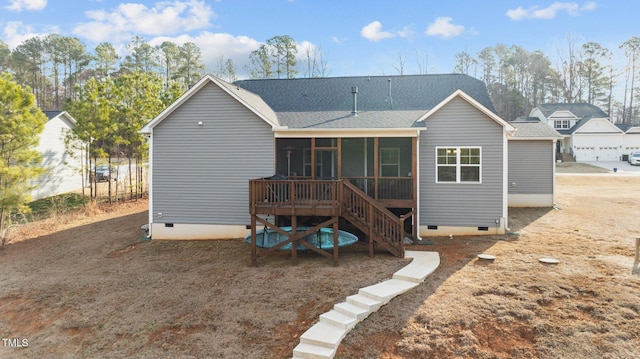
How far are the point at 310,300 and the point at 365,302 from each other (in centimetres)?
129

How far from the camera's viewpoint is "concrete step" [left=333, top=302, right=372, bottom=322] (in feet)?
22.7

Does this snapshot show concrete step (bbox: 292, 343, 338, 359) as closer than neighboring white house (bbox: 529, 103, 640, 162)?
Yes

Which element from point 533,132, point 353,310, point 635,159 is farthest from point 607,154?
point 353,310

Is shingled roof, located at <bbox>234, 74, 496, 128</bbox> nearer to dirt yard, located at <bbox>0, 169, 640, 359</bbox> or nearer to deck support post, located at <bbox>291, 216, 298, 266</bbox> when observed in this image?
deck support post, located at <bbox>291, 216, 298, 266</bbox>

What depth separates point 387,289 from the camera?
7.88 metres

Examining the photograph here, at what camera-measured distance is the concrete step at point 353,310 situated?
6.92 m

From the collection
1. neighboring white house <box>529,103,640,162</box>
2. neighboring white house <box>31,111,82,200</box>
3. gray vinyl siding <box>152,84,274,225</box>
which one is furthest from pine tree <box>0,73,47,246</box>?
neighboring white house <box>529,103,640,162</box>

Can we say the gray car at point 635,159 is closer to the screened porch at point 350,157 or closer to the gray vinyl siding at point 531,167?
the gray vinyl siding at point 531,167

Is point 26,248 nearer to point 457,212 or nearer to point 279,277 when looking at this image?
point 279,277

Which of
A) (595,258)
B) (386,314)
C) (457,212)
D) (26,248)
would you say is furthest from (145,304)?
(595,258)

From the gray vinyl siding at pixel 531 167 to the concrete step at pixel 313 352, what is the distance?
14876 millimetres

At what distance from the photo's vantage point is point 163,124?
42.7 ft

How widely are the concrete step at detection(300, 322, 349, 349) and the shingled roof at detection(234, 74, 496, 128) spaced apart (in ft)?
25.7

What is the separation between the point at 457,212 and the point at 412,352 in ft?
25.0
